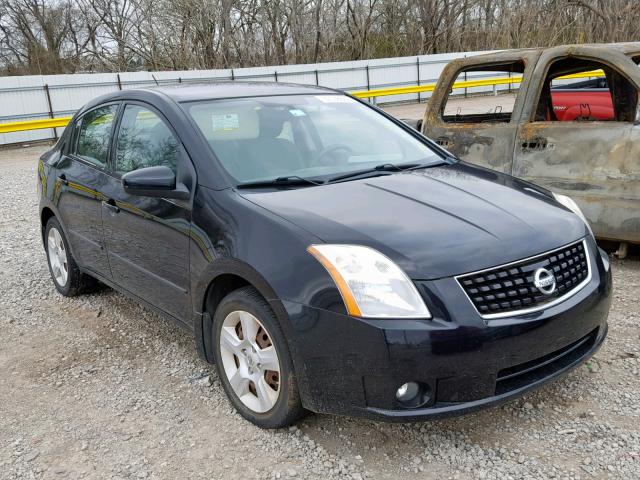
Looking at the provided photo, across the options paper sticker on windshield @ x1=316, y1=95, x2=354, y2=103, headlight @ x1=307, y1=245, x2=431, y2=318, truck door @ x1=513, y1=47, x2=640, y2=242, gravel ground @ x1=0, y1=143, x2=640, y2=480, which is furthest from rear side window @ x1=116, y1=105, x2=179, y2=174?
truck door @ x1=513, y1=47, x2=640, y2=242

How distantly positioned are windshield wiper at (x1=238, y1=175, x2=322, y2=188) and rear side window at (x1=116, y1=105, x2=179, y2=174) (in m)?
0.50

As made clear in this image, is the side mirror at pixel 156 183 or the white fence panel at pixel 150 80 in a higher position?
the white fence panel at pixel 150 80

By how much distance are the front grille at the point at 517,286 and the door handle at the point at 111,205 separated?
230cm

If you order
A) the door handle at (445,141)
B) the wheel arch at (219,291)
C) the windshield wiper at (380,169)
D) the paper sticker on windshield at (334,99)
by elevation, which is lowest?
the wheel arch at (219,291)

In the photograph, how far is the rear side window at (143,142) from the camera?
348cm

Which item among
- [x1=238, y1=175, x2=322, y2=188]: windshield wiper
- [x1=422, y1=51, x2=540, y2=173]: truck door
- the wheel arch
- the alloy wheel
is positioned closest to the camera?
the wheel arch

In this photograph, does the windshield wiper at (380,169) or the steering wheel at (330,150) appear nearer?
the windshield wiper at (380,169)

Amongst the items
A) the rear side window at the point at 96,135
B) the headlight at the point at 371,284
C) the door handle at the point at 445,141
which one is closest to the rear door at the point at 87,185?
the rear side window at the point at 96,135

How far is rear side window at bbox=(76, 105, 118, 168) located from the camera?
415 centimetres

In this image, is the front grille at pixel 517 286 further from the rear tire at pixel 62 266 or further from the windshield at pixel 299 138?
the rear tire at pixel 62 266

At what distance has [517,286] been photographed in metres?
2.54

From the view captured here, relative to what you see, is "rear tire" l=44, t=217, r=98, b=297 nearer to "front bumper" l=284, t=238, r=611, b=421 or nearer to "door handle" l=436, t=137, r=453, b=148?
"front bumper" l=284, t=238, r=611, b=421


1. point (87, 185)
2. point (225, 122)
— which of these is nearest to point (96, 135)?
point (87, 185)

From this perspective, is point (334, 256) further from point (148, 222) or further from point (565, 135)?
point (565, 135)
